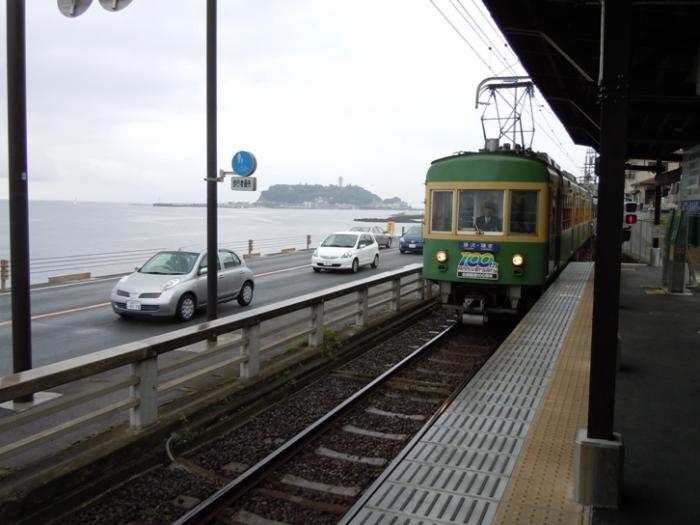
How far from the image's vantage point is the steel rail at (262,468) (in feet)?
14.6

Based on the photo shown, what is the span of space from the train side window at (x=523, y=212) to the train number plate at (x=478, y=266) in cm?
64

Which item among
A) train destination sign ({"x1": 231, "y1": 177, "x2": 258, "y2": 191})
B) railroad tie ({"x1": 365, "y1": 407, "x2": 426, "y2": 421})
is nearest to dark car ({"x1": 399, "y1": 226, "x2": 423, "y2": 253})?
train destination sign ({"x1": 231, "y1": 177, "x2": 258, "y2": 191})

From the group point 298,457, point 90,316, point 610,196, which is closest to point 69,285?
point 90,316

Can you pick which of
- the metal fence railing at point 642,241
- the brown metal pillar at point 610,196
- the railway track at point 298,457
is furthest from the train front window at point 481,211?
the metal fence railing at point 642,241

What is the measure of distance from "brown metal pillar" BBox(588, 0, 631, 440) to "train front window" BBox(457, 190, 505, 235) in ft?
22.1

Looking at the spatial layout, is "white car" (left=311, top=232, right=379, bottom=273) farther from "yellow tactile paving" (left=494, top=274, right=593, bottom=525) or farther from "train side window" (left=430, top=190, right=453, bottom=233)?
"yellow tactile paving" (left=494, top=274, right=593, bottom=525)

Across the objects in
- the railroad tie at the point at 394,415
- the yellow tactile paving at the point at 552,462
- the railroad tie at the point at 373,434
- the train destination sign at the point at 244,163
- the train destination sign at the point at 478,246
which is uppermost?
the train destination sign at the point at 244,163

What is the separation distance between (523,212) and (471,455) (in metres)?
6.30

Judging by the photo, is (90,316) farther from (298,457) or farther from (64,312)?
(298,457)

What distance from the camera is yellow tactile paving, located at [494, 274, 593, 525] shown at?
4.09m

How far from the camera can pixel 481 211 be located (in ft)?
35.8

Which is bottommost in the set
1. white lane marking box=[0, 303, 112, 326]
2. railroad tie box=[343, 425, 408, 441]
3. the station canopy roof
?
white lane marking box=[0, 303, 112, 326]

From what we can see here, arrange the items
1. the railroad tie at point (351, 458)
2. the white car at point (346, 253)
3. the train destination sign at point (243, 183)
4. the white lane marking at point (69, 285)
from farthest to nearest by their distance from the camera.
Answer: the white car at point (346, 253) < the white lane marking at point (69, 285) < the train destination sign at point (243, 183) < the railroad tie at point (351, 458)

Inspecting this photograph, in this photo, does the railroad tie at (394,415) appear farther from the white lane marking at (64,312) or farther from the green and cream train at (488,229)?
the white lane marking at (64,312)
